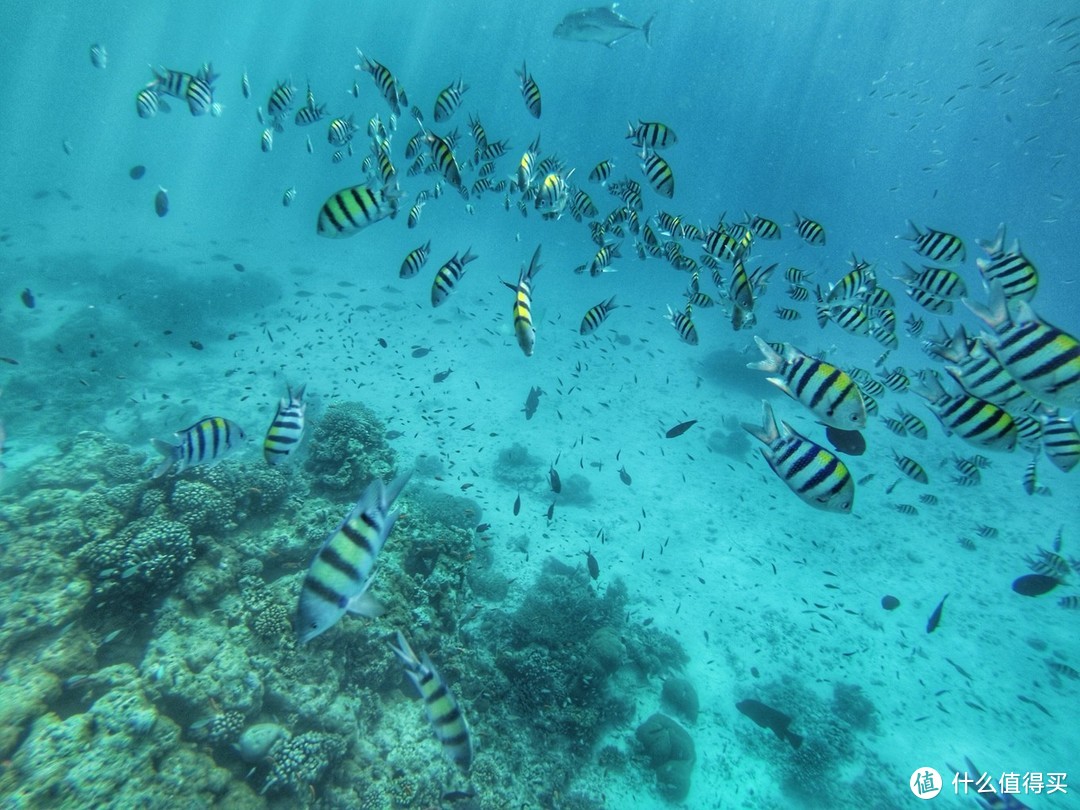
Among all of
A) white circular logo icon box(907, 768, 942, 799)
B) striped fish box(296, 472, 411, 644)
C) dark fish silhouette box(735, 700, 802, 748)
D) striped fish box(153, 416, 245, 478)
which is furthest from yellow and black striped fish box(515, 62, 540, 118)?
white circular logo icon box(907, 768, 942, 799)

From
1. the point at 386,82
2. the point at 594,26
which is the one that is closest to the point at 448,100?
the point at 386,82

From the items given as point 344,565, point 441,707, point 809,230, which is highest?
point 809,230

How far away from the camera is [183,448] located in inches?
173

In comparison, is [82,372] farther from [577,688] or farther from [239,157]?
[239,157]

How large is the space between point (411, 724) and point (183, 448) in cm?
445

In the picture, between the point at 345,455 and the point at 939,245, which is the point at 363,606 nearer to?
the point at 345,455

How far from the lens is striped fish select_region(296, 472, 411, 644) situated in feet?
7.47

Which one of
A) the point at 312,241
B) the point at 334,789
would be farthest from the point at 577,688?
the point at 312,241

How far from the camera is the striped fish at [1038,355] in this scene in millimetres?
3018

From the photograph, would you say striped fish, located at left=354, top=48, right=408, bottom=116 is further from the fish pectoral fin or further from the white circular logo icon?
the white circular logo icon

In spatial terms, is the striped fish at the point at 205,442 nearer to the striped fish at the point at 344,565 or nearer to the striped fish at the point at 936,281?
the striped fish at the point at 344,565

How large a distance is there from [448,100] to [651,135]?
3270 mm

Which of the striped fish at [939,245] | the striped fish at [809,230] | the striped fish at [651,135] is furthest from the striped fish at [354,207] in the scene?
the striped fish at [809,230]

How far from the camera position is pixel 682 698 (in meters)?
9.15
